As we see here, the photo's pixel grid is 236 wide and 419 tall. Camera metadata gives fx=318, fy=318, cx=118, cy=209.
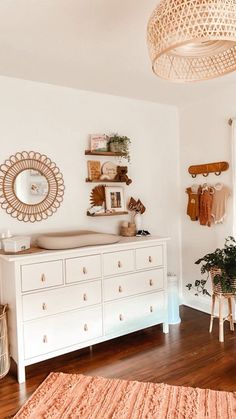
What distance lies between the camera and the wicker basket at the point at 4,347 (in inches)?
92.8

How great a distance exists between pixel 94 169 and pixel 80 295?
127cm

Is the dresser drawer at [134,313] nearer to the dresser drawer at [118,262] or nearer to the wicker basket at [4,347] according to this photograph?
the dresser drawer at [118,262]

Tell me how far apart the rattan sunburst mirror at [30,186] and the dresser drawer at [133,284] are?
0.87 meters

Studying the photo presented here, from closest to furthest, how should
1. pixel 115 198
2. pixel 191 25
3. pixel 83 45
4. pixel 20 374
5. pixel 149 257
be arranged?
pixel 191 25, pixel 83 45, pixel 20 374, pixel 149 257, pixel 115 198

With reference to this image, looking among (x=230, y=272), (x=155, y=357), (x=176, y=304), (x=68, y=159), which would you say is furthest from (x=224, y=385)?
(x=68, y=159)

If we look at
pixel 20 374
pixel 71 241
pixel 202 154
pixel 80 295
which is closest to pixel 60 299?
pixel 80 295

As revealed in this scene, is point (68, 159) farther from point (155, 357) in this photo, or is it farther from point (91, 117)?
point (155, 357)

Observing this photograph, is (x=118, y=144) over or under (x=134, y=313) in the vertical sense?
over

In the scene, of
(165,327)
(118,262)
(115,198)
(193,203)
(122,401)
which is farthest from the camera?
(193,203)

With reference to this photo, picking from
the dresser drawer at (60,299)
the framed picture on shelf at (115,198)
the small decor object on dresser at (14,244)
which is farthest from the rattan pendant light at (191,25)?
the framed picture on shelf at (115,198)

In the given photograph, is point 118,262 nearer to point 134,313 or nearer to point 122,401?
point 134,313

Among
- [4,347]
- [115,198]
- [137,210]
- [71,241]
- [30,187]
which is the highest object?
[30,187]

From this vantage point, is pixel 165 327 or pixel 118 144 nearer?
pixel 165 327

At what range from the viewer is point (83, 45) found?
2186 millimetres
